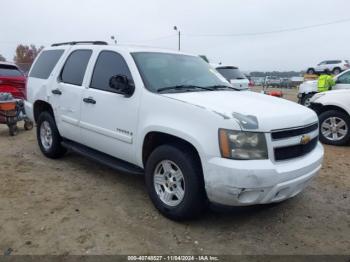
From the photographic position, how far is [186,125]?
3.64 meters

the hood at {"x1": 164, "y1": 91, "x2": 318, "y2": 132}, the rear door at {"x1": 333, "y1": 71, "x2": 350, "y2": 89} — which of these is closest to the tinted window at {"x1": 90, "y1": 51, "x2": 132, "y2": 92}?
the hood at {"x1": 164, "y1": 91, "x2": 318, "y2": 132}

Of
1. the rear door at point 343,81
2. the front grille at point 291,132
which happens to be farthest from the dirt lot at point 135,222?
the rear door at point 343,81

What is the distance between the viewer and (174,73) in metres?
4.61

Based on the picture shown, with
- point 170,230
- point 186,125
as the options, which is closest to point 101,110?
point 186,125

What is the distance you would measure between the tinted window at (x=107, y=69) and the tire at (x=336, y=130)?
5032 mm

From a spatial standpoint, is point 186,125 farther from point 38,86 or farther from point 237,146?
point 38,86

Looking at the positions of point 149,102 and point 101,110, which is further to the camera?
point 101,110

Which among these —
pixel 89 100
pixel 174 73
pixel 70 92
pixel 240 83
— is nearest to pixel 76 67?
pixel 70 92

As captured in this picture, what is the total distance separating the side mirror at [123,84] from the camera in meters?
4.22

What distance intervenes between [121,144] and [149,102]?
0.72 metres

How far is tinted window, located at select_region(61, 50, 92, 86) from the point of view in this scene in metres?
5.24

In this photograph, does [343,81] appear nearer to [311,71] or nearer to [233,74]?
[233,74]

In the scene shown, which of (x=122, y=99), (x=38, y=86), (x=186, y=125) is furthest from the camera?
(x=38, y=86)

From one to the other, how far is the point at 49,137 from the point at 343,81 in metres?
8.88
